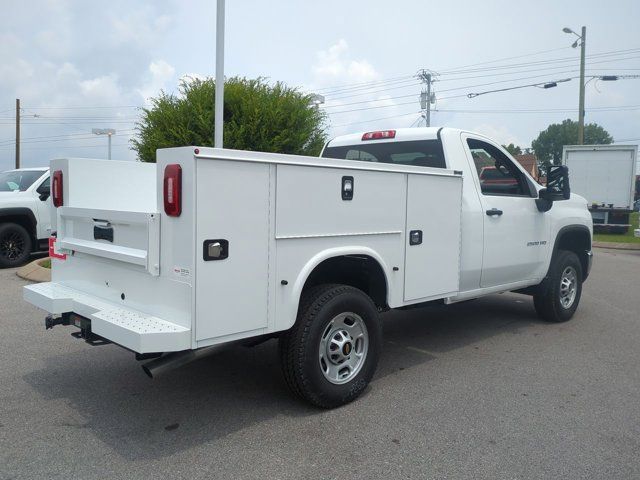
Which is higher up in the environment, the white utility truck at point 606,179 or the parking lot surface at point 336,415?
the white utility truck at point 606,179

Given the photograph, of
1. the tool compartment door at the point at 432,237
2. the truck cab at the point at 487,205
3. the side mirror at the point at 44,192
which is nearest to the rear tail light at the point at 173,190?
the tool compartment door at the point at 432,237

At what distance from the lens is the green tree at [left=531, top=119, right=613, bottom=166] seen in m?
76.0

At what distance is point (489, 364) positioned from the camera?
5.46 metres

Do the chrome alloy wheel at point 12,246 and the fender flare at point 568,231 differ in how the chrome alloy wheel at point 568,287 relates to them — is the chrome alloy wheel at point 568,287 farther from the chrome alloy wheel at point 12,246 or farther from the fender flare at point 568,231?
the chrome alloy wheel at point 12,246

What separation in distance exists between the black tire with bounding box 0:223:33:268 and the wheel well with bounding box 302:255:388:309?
27.3 feet

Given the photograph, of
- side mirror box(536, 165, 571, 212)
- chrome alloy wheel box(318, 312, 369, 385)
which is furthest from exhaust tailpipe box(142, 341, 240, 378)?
side mirror box(536, 165, 571, 212)

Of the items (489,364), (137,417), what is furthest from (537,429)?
(137,417)

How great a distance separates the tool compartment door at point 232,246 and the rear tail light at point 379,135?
257 centimetres

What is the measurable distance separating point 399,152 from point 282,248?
249 centimetres

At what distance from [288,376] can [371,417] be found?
26.9 inches

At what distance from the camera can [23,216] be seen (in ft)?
35.5

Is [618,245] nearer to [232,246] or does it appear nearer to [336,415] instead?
[336,415]

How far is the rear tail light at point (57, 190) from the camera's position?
466cm

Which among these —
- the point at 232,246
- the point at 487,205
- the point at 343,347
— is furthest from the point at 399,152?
the point at 232,246
